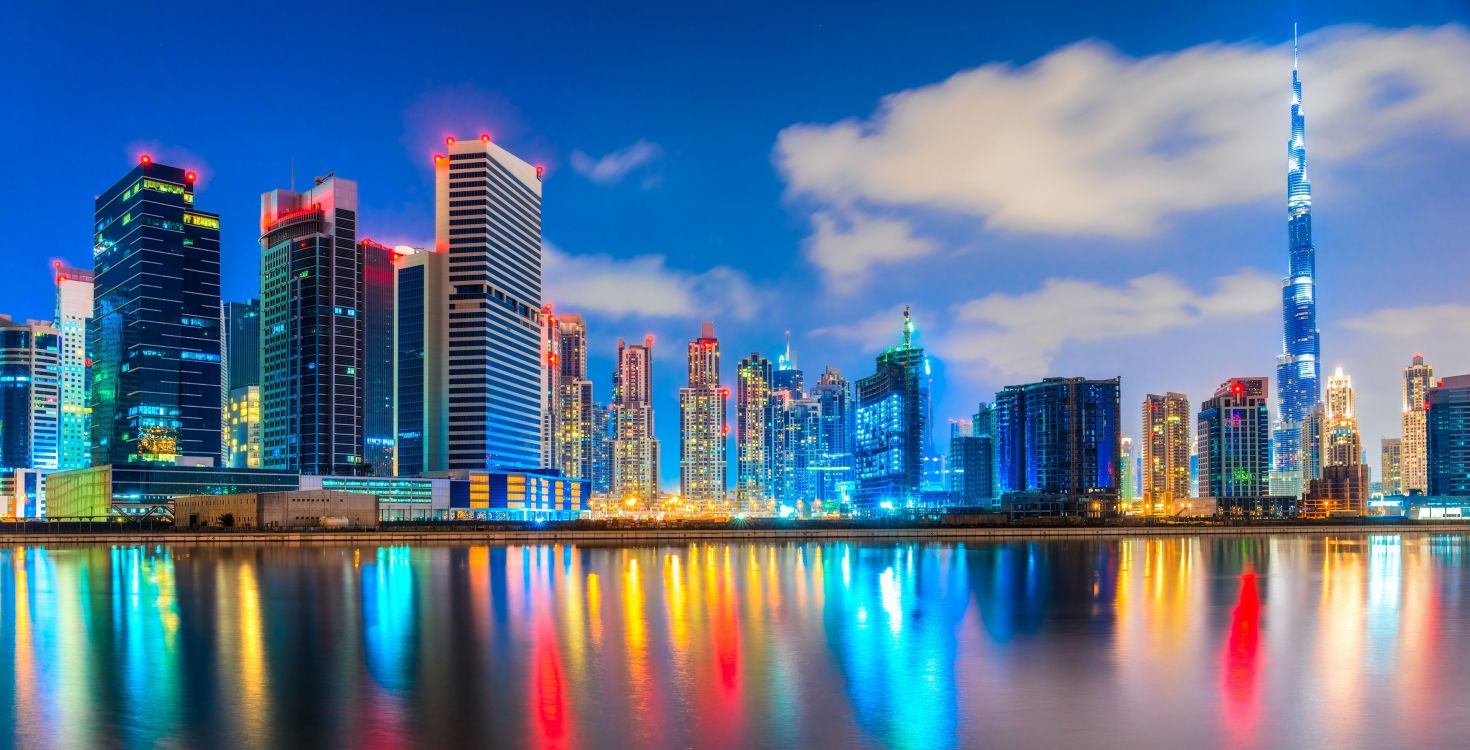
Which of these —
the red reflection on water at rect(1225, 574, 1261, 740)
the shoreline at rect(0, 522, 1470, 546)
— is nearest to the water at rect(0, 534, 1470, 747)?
the red reflection on water at rect(1225, 574, 1261, 740)

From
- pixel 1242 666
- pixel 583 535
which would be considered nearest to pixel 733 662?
pixel 1242 666

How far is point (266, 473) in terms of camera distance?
191875mm

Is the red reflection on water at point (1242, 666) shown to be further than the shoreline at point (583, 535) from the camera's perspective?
No

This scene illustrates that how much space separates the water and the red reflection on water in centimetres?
13

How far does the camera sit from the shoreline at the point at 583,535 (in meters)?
120

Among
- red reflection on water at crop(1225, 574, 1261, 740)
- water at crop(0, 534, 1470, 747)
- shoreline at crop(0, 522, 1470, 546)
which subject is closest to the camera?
water at crop(0, 534, 1470, 747)

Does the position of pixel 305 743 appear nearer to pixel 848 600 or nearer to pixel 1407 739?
pixel 1407 739

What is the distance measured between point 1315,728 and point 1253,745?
2482 mm

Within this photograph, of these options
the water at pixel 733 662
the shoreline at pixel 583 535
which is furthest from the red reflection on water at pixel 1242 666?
the shoreline at pixel 583 535

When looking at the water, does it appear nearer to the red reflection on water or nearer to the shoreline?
the red reflection on water

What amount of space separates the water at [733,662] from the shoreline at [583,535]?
202ft

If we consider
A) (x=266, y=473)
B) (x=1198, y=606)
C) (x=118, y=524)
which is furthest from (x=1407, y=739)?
(x=266, y=473)

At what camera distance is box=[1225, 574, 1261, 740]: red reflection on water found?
2311 cm

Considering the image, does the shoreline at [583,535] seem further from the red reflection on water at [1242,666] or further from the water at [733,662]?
the red reflection on water at [1242,666]
